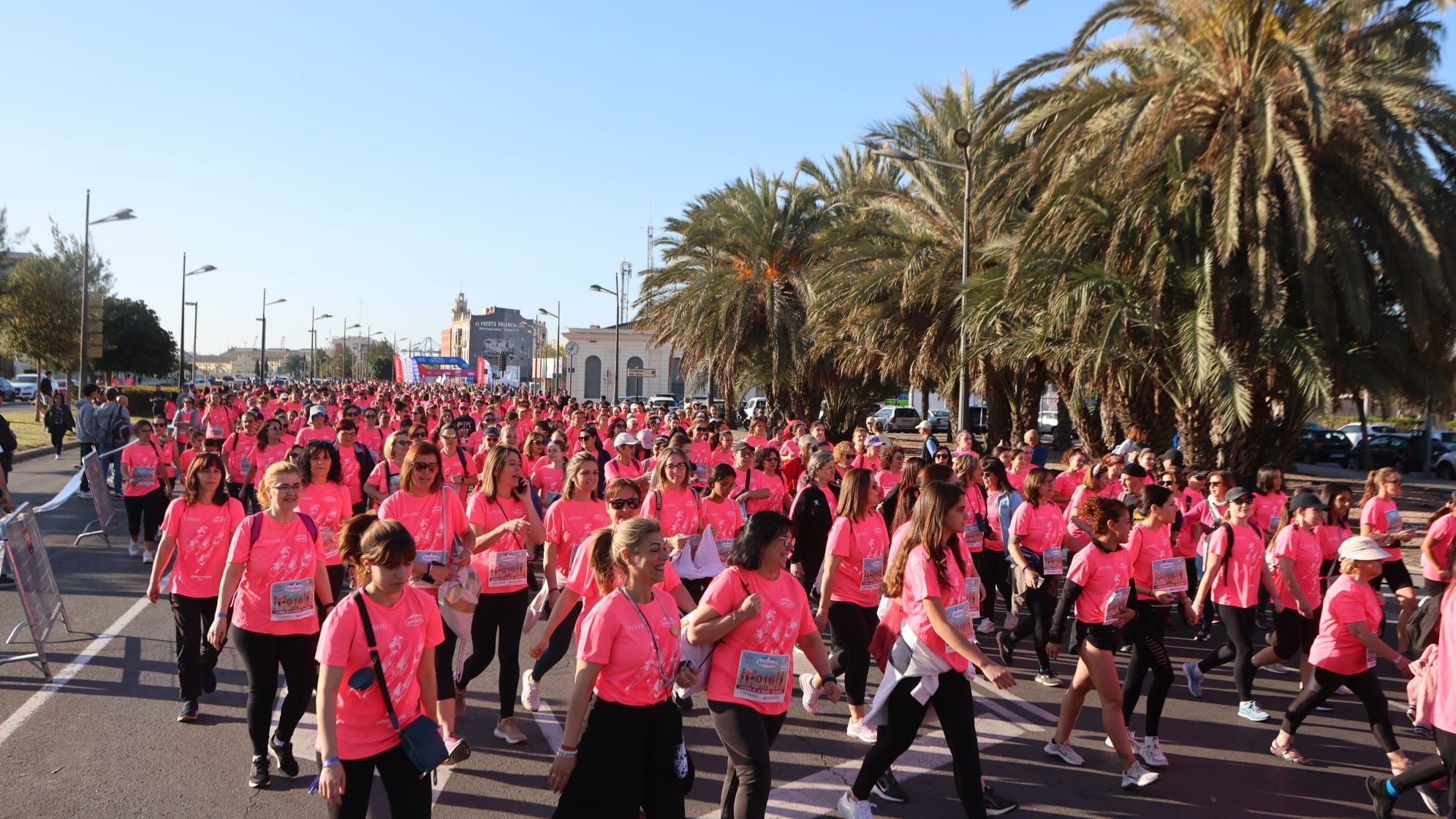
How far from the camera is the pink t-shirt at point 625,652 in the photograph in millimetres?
3941

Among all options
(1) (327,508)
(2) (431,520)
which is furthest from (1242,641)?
(1) (327,508)

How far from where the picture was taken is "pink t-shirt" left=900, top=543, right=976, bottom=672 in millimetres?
4914

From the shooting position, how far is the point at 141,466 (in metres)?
10.9

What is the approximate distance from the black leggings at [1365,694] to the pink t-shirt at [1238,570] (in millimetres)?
1057

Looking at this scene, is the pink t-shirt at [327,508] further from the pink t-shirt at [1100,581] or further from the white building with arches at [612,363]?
the white building with arches at [612,363]

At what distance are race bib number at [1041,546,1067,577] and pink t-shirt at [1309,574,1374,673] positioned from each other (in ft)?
7.40

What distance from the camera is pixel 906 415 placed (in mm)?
43750

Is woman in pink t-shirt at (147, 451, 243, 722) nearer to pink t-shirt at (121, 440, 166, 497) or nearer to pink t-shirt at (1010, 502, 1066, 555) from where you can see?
pink t-shirt at (121, 440, 166, 497)

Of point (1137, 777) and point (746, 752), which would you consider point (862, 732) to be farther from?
point (746, 752)

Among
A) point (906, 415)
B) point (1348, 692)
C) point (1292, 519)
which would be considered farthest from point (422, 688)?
point (906, 415)

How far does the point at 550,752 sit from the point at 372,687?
7.98 ft

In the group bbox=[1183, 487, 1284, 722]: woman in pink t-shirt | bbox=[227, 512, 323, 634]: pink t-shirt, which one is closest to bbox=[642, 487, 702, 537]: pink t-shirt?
bbox=[227, 512, 323, 634]: pink t-shirt

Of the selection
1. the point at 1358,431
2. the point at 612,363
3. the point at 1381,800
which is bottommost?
the point at 1381,800

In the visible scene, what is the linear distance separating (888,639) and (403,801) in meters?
2.75
